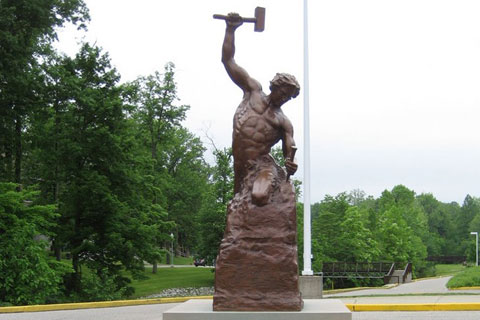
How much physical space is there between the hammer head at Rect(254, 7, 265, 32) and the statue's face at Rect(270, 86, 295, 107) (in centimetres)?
79

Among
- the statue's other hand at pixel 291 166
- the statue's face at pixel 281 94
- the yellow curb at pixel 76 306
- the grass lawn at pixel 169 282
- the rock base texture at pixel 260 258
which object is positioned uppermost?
the statue's face at pixel 281 94

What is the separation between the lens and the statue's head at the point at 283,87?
24.5 feet

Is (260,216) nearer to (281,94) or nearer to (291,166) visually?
(291,166)

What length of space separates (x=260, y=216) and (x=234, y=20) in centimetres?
253

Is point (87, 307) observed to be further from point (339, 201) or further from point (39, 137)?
point (339, 201)

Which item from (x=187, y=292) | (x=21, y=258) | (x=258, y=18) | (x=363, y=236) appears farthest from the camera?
(x=363, y=236)

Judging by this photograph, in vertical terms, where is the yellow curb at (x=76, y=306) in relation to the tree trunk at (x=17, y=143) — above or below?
below

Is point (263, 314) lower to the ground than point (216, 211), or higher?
lower

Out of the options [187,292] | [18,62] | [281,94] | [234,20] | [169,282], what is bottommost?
[187,292]

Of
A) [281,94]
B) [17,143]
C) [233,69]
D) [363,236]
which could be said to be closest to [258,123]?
[281,94]

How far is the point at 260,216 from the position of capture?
702 cm

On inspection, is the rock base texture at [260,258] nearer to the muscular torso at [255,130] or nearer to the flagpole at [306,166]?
the muscular torso at [255,130]

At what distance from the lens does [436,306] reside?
37.7 ft

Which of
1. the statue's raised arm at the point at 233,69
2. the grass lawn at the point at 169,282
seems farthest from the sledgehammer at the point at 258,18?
the grass lawn at the point at 169,282
